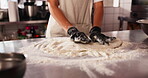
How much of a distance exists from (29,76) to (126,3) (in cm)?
298

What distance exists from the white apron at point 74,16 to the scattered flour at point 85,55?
1.31ft

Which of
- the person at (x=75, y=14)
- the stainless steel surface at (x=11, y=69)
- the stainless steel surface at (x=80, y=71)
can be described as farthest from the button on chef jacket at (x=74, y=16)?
the stainless steel surface at (x=11, y=69)

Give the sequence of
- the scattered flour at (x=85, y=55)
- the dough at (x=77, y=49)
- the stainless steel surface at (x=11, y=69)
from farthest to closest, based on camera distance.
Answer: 1. the dough at (x=77, y=49)
2. the scattered flour at (x=85, y=55)
3. the stainless steel surface at (x=11, y=69)

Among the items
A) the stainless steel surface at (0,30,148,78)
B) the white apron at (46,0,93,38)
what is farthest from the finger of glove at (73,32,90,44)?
the white apron at (46,0,93,38)

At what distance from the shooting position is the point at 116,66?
658mm

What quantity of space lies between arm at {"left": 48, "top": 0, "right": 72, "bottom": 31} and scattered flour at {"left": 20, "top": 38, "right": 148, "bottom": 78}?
0.69 ft

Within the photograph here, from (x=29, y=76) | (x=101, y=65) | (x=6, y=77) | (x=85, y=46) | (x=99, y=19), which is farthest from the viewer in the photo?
(x=99, y=19)

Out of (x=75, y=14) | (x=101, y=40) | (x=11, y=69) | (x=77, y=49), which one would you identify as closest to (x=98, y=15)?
(x=75, y=14)

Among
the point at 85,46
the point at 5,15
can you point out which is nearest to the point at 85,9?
the point at 85,46

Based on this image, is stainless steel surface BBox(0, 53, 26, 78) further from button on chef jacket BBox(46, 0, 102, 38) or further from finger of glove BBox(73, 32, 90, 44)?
button on chef jacket BBox(46, 0, 102, 38)

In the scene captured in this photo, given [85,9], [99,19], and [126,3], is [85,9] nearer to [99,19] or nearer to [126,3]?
[99,19]

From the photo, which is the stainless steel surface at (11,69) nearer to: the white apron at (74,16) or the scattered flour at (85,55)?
the scattered flour at (85,55)

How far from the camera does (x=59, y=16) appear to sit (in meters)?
1.24

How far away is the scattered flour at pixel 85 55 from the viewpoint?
0.67 metres
